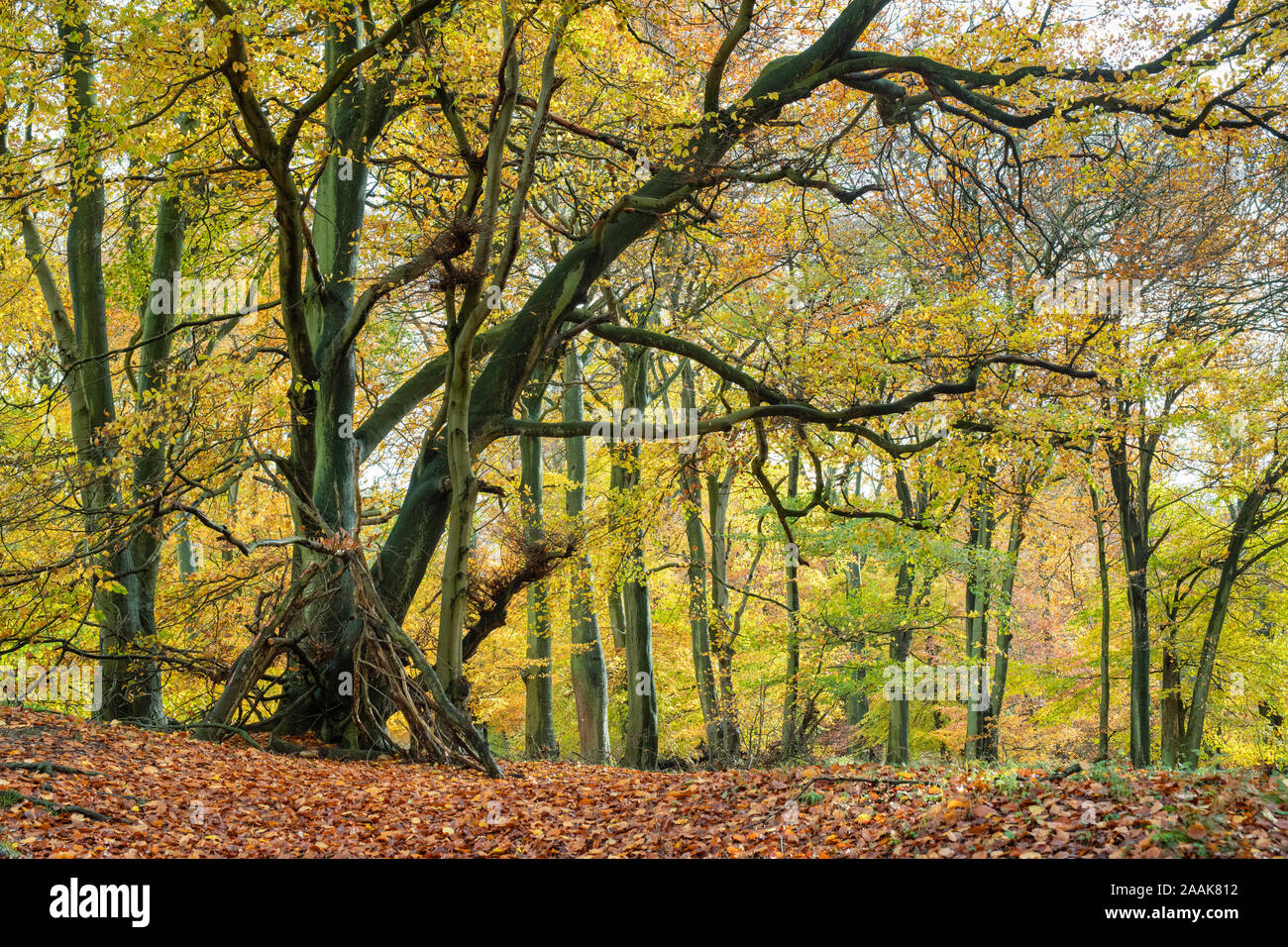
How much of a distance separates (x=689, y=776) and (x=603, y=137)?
21.5ft

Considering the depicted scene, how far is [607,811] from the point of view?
6152mm

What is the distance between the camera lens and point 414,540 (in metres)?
9.66

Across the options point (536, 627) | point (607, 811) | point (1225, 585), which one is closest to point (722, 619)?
point (536, 627)

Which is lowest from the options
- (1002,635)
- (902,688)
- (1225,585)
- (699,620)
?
(902,688)

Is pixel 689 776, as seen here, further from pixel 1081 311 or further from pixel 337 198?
pixel 1081 311

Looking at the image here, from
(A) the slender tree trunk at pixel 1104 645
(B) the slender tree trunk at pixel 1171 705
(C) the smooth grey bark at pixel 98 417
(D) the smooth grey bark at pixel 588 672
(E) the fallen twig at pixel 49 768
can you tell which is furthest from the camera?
(B) the slender tree trunk at pixel 1171 705

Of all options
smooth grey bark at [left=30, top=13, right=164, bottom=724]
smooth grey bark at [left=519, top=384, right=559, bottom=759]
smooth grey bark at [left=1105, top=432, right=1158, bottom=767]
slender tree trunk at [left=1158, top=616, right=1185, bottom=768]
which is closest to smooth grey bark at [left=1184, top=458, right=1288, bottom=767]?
slender tree trunk at [left=1158, top=616, right=1185, bottom=768]

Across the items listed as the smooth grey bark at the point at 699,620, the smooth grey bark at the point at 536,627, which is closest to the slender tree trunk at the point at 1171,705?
the smooth grey bark at the point at 699,620

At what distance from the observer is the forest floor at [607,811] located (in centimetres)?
429

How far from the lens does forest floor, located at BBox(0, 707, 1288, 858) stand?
14.1ft

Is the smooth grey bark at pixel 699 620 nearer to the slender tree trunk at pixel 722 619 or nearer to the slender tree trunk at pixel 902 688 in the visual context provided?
the slender tree trunk at pixel 722 619

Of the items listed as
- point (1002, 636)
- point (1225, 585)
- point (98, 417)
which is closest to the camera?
point (98, 417)

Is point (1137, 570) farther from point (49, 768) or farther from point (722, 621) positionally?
point (49, 768)
